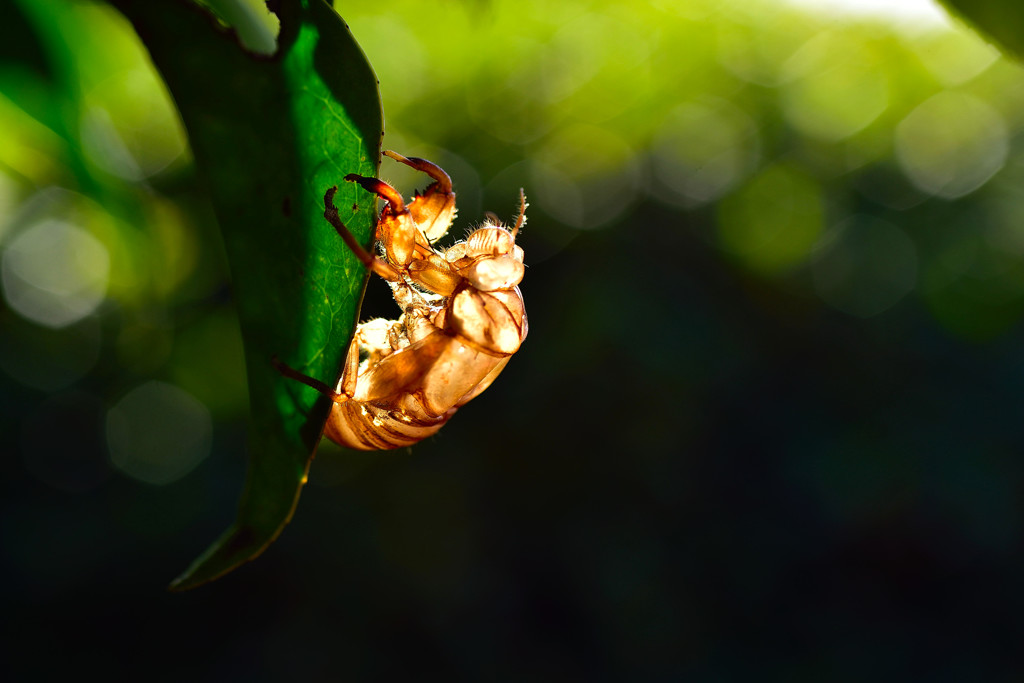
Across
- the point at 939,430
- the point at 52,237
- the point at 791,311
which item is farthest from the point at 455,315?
the point at 939,430

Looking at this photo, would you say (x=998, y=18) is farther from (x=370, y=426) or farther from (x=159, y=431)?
(x=159, y=431)

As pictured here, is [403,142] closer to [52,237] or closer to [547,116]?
[547,116]

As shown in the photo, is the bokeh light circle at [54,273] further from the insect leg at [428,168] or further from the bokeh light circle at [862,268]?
the bokeh light circle at [862,268]

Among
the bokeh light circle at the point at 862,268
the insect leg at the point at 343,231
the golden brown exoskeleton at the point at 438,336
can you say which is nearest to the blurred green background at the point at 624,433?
the bokeh light circle at the point at 862,268

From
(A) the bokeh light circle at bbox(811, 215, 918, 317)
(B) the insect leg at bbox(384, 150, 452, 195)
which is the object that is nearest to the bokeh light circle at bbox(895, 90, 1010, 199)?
(A) the bokeh light circle at bbox(811, 215, 918, 317)

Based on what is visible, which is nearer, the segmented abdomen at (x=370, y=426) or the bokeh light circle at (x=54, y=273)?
the segmented abdomen at (x=370, y=426)

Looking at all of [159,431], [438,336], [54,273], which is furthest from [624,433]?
[438,336]
